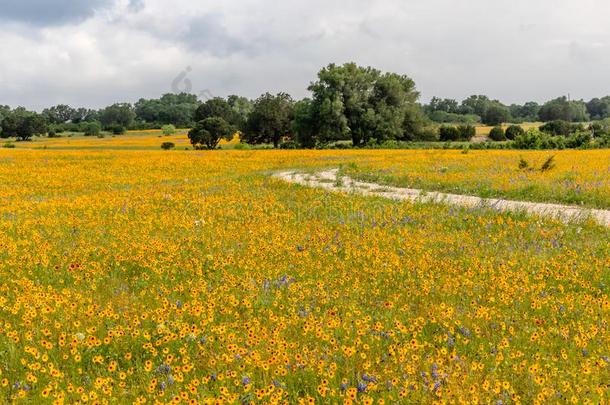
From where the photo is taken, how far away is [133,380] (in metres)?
4.69

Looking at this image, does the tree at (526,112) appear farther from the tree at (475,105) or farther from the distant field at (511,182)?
A: the distant field at (511,182)

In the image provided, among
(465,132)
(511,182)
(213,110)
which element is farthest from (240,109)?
(511,182)

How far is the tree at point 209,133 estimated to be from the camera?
72.1 meters

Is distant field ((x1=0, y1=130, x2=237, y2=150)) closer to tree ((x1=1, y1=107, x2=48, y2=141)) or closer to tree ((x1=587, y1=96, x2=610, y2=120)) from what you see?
tree ((x1=1, y1=107, x2=48, y2=141))

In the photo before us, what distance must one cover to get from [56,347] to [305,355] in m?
2.73

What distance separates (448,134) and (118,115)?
9865cm

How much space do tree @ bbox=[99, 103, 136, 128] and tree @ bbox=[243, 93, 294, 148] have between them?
69.8 meters

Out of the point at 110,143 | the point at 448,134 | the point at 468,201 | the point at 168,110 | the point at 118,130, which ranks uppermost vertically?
the point at 168,110

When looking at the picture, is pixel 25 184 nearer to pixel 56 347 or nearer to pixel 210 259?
pixel 210 259

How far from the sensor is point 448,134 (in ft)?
271

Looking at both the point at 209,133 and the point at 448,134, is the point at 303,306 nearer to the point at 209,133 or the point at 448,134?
the point at 209,133

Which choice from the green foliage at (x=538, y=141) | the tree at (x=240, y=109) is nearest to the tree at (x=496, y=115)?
the tree at (x=240, y=109)

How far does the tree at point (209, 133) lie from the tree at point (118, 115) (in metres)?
72.8

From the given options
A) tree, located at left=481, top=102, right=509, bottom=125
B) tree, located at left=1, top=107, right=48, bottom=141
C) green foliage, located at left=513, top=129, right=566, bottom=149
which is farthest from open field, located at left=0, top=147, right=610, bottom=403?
tree, located at left=481, top=102, right=509, bottom=125
